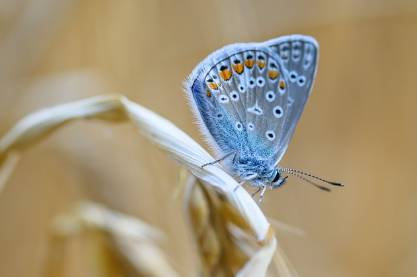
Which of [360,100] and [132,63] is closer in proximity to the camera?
[132,63]

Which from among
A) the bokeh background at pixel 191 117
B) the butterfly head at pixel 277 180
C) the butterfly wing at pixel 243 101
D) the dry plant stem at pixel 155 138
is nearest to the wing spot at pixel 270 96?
the butterfly wing at pixel 243 101

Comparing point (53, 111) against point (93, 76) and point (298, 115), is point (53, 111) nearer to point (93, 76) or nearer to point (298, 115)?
point (298, 115)

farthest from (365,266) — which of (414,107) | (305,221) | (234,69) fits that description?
(234,69)

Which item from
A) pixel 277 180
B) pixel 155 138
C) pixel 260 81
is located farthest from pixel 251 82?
pixel 155 138

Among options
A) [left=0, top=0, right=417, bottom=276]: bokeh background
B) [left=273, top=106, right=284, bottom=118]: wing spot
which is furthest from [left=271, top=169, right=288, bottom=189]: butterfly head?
[left=0, top=0, right=417, bottom=276]: bokeh background

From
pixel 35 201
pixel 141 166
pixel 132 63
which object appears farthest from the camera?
pixel 35 201

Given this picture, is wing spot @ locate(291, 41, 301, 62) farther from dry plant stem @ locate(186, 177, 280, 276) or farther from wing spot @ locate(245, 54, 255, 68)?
dry plant stem @ locate(186, 177, 280, 276)

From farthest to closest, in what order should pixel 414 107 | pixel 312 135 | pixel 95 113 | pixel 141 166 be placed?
pixel 312 135
pixel 414 107
pixel 141 166
pixel 95 113

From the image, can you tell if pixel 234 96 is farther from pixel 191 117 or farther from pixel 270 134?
pixel 191 117

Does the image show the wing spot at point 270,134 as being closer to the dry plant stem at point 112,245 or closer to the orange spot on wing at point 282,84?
the orange spot on wing at point 282,84
